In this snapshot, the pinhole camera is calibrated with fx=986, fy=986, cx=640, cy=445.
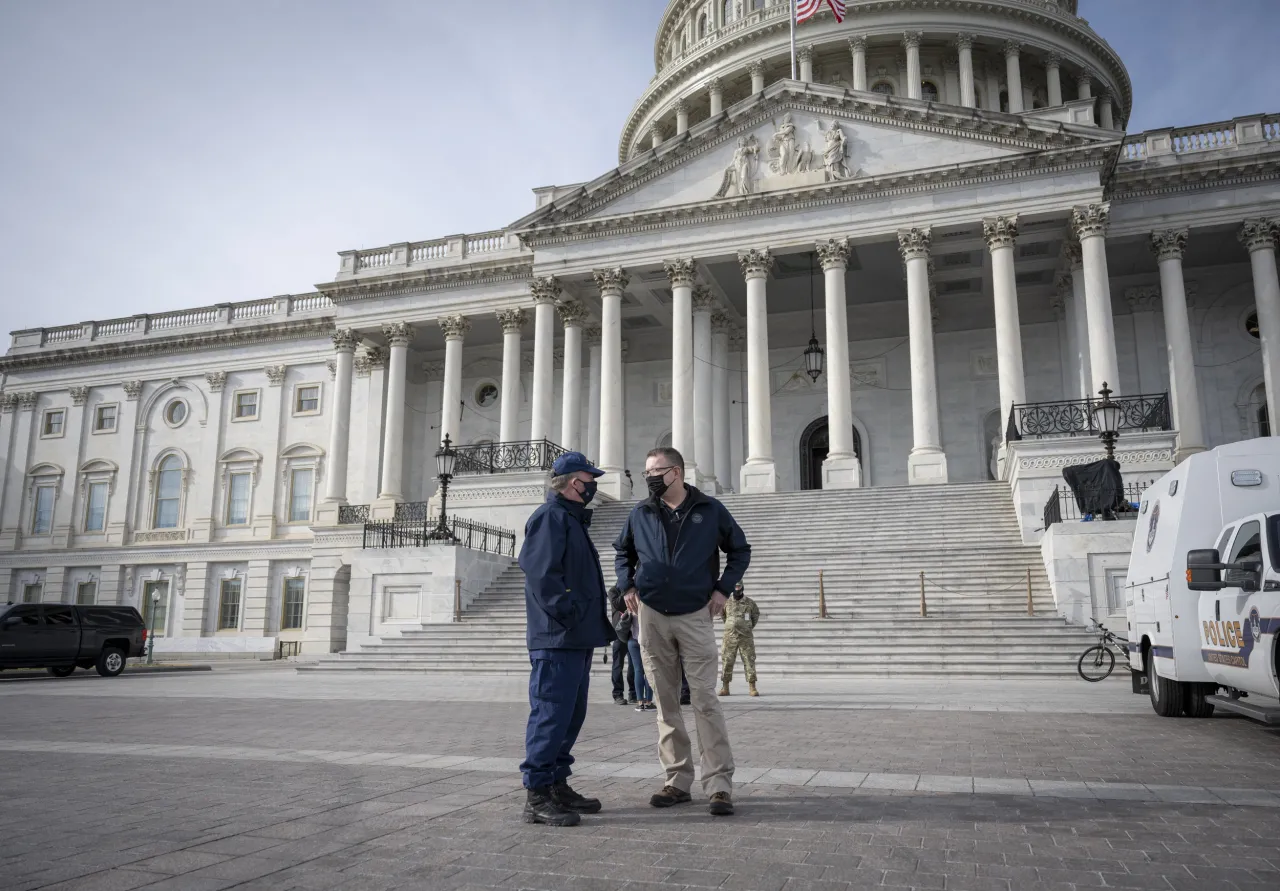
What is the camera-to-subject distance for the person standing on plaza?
19.6 ft

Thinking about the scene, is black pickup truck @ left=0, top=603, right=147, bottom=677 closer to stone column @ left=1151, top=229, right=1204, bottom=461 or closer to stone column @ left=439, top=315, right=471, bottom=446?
stone column @ left=439, top=315, right=471, bottom=446

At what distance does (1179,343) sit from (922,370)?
8.35m

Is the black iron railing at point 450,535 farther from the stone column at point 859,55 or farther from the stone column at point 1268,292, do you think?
the stone column at point 859,55

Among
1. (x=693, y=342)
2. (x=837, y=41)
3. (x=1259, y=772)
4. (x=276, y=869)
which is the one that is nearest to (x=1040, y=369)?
(x=693, y=342)

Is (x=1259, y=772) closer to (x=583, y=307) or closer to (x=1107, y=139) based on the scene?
(x=1107, y=139)

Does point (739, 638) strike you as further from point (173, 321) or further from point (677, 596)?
point (173, 321)

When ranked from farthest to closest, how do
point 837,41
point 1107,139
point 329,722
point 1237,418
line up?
point 837,41, point 1237,418, point 1107,139, point 329,722

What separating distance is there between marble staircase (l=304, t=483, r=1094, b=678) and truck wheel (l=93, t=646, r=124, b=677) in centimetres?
513

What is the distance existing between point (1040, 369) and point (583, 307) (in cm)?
1755

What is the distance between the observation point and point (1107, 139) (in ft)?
96.9

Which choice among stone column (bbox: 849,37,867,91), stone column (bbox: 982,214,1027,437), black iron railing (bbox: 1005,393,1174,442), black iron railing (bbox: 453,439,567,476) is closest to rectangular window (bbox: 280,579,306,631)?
black iron railing (bbox: 453,439,567,476)

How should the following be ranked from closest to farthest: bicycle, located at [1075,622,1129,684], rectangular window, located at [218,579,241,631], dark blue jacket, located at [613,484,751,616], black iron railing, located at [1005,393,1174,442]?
dark blue jacket, located at [613,484,751,616] < bicycle, located at [1075,622,1129,684] < black iron railing, located at [1005,393,1174,442] < rectangular window, located at [218,579,241,631]

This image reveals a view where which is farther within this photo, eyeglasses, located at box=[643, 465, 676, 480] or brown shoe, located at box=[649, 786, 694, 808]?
eyeglasses, located at box=[643, 465, 676, 480]

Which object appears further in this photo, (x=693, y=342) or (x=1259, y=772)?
(x=693, y=342)
